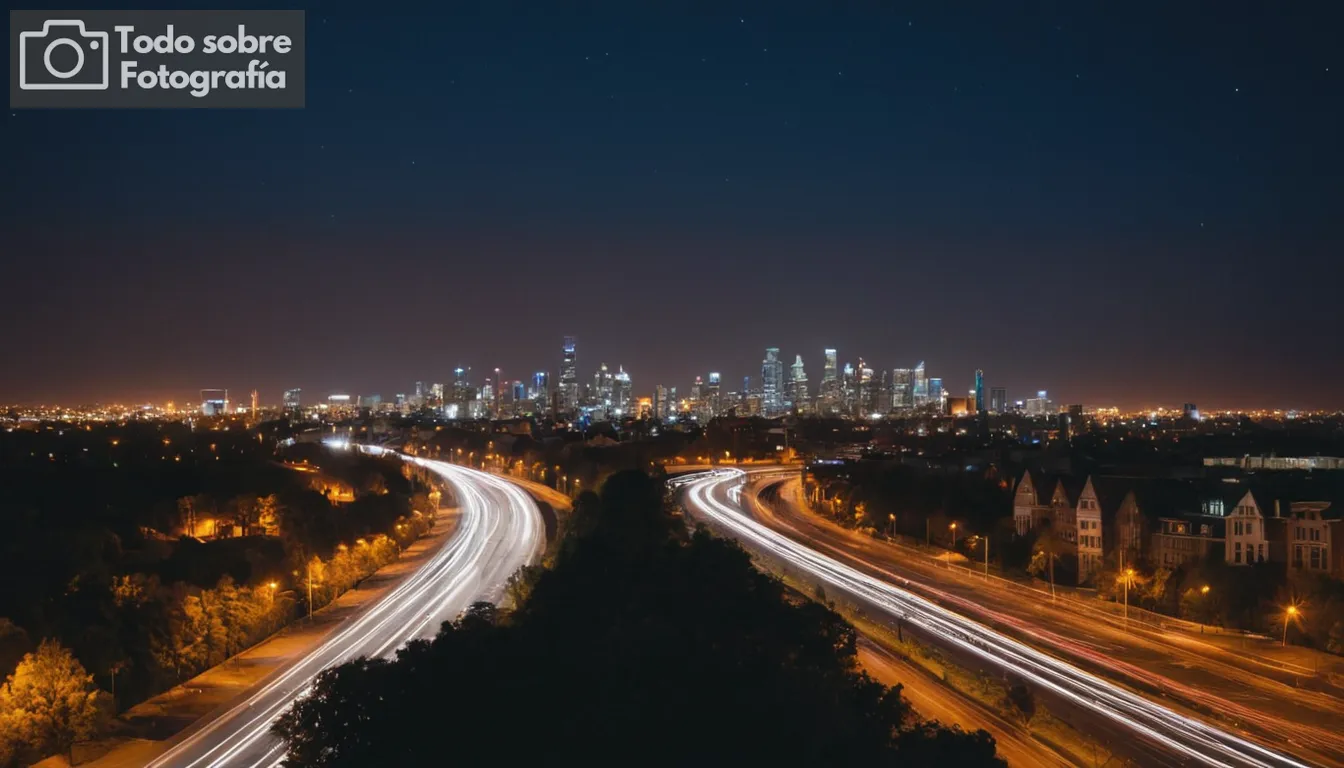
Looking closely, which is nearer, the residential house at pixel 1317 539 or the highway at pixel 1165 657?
the highway at pixel 1165 657

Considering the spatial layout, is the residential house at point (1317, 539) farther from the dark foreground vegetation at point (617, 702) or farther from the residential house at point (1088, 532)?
the dark foreground vegetation at point (617, 702)

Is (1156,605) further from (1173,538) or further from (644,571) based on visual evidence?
(644,571)

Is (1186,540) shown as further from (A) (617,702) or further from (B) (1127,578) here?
(A) (617,702)

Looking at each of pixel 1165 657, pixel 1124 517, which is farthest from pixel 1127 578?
pixel 1165 657

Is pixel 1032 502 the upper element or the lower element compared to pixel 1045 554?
upper

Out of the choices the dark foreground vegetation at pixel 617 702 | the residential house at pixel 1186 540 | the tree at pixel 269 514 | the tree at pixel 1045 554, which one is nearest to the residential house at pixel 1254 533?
the residential house at pixel 1186 540

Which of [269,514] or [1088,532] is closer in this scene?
[1088,532]

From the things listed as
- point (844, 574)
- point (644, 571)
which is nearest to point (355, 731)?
point (644, 571)

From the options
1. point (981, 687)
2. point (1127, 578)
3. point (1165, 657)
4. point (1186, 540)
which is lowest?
point (1165, 657)
